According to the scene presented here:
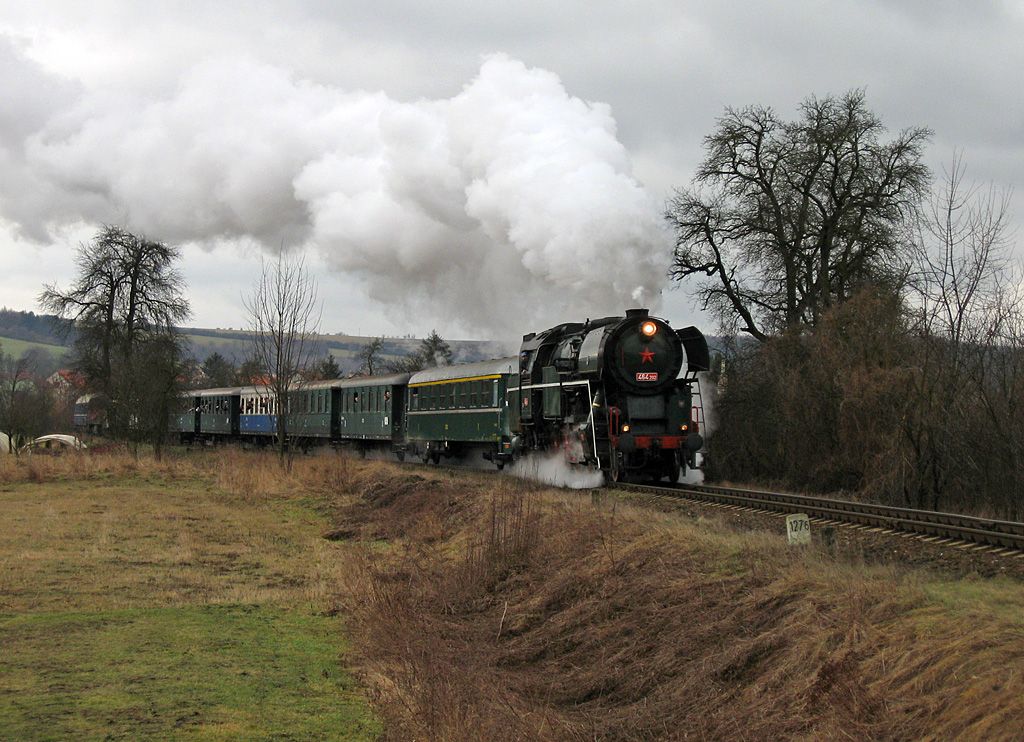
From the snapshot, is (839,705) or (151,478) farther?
(151,478)

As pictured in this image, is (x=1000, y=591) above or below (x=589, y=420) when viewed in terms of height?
below

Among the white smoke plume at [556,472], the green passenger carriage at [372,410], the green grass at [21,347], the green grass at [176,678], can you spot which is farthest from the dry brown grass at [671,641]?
the green grass at [21,347]

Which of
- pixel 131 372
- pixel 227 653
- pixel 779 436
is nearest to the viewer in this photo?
pixel 227 653

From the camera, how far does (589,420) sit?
1825cm

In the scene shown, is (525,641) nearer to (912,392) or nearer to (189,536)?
(189,536)

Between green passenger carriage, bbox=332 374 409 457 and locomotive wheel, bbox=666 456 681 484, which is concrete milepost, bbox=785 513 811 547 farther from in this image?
green passenger carriage, bbox=332 374 409 457

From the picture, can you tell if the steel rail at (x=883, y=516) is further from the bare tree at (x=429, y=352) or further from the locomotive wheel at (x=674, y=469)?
the bare tree at (x=429, y=352)

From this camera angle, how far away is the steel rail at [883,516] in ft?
35.9

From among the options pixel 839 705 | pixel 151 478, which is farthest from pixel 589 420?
pixel 151 478

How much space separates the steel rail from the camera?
10.9 m

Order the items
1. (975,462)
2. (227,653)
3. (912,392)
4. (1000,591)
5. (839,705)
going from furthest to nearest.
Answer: (912,392)
(975,462)
(227,653)
(1000,591)
(839,705)

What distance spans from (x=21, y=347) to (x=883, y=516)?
508 feet

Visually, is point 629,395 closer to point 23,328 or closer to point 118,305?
point 118,305

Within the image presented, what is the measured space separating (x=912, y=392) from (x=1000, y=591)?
32.1 feet
